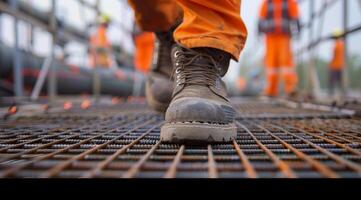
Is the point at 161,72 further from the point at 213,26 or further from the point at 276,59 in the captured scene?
the point at 276,59

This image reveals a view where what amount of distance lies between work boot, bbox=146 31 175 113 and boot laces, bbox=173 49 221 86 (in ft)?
1.26

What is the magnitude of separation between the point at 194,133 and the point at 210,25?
1.11ft

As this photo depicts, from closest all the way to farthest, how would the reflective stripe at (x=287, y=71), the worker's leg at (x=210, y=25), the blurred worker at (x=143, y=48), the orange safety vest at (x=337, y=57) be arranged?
the worker's leg at (x=210, y=25), the reflective stripe at (x=287, y=71), the blurred worker at (x=143, y=48), the orange safety vest at (x=337, y=57)

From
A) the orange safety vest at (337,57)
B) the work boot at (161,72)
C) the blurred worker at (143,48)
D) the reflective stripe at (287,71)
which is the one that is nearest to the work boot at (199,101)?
the work boot at (161,72)

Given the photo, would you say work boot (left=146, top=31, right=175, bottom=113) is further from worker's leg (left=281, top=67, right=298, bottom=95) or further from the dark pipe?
worker's leg (left=281, top=67, right=298, bottom=95)

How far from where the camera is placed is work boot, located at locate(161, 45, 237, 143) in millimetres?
945

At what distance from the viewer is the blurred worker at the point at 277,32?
14.9 ft

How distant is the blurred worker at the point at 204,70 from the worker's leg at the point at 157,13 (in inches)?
14.6

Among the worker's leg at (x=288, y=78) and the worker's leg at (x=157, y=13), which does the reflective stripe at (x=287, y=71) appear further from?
the worker's leg at (x=157, y=13)

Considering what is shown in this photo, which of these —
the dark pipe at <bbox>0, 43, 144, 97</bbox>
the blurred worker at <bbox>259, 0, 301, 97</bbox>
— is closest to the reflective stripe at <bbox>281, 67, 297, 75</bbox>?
the blurred worker at <bbox>259, 0, 301, 97</bbox>

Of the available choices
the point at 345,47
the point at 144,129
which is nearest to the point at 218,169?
the point at 144,129
